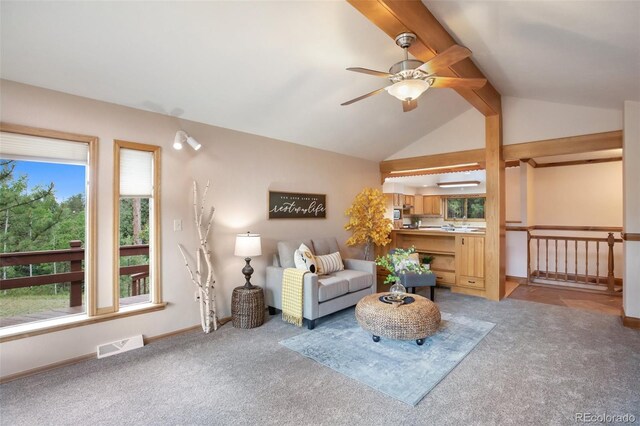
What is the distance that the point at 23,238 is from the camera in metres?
2.86

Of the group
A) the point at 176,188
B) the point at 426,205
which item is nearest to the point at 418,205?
the point at 426,205

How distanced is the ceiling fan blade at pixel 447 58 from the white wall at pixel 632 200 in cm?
304

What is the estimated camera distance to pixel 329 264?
4.46 m

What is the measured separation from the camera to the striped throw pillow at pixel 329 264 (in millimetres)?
4352

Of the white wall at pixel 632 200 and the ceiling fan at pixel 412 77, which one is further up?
the ceiling fan at pixel 412 77

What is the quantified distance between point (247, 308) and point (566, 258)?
19.7 ft

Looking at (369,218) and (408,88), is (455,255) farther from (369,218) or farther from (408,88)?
(408,88)

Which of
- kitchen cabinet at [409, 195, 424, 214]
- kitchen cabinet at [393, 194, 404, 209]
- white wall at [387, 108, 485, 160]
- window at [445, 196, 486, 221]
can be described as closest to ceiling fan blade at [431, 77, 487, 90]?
white wall at [387, 108, 485, 160]

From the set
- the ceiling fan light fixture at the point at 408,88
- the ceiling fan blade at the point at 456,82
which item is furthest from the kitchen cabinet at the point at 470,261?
the ceiling fan light fixture at the point at 408,88

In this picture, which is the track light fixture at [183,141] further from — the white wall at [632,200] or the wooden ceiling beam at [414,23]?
the white wall at [632,200]

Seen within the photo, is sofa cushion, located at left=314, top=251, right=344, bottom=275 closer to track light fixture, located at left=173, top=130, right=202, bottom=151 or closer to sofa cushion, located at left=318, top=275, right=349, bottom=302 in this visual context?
sofa cushion, located at left=318, top=275, right=349, bottom=302

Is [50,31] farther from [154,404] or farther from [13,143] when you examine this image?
[154,404]

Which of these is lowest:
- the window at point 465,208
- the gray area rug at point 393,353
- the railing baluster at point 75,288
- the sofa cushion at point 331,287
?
the gray area rug at point 393,353

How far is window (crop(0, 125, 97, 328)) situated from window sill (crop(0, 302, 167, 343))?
80 millimetres
